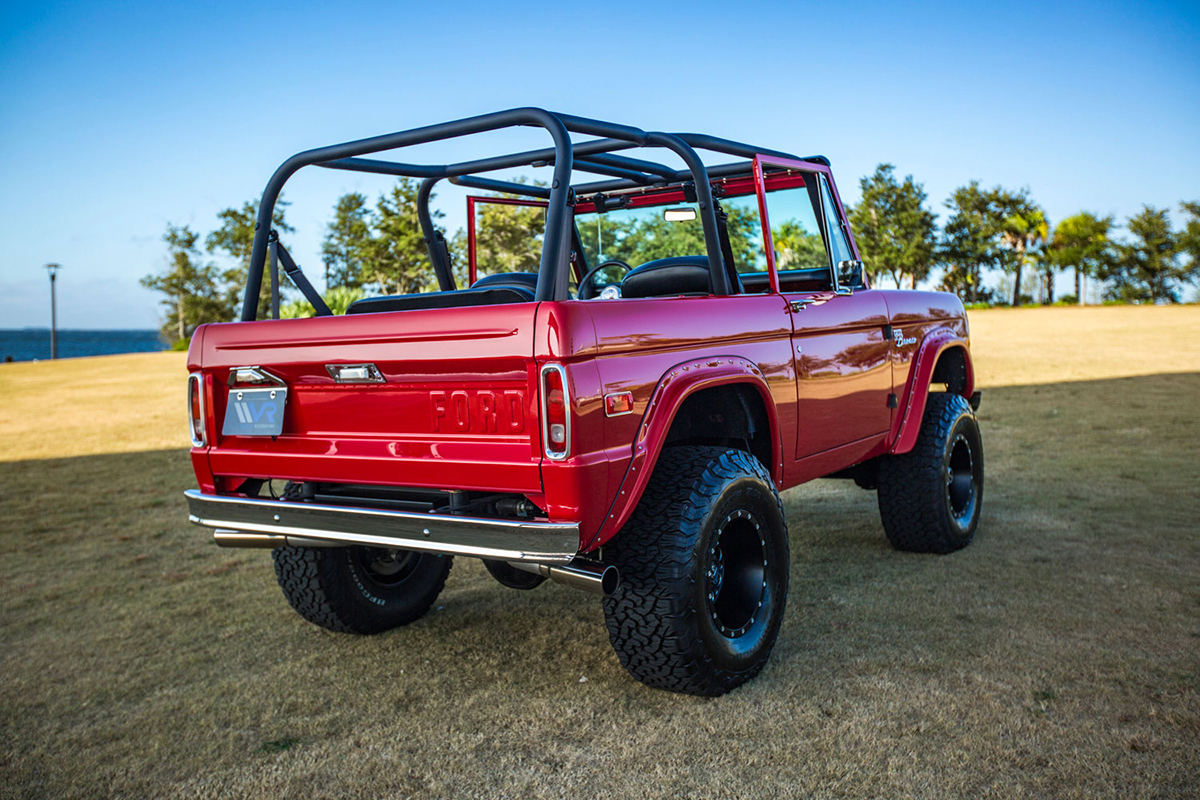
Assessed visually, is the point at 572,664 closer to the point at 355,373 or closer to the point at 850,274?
the point at 355,373

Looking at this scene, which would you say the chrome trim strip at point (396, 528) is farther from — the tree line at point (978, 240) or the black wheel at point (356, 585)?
the tree line at point (978, 240)

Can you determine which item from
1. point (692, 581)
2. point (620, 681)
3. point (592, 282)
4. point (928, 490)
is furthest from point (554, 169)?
point (928, 490)

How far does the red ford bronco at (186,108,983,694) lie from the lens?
2.70 m

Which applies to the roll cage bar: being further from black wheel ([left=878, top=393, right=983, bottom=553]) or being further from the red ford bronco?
black wheel ([left=878, top=393, right=983, bottom=553])

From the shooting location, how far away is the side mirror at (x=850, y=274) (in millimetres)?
4293

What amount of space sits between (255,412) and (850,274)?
2.73 m

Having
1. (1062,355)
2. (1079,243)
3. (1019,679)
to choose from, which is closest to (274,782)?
(1019,679)

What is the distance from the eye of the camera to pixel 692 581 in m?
2.95

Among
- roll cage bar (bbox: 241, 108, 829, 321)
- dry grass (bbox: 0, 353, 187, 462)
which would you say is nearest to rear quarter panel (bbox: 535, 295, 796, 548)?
roll cage bar (bbox: 241, 108, 829, 321)

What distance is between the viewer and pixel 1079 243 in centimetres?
5509

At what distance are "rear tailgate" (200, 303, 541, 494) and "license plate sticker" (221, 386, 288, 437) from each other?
3cm

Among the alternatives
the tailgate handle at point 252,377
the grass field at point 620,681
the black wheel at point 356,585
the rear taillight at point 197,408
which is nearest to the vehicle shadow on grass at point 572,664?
the grass field at point 620,681

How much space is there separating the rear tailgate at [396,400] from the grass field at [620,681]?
0.86 metres

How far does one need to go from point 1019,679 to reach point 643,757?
1435 millimetres
